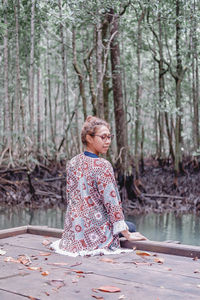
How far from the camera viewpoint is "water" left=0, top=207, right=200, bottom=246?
6.68 metres

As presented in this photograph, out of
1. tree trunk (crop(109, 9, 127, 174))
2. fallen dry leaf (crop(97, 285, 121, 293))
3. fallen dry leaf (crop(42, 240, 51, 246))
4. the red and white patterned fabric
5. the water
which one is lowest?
the water

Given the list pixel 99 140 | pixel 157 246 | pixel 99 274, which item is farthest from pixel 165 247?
pixel 99 140

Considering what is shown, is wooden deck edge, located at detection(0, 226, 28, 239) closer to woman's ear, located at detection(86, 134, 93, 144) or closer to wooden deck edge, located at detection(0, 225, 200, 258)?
wooden deck edge, located at detection(0, 225, 200, 258)

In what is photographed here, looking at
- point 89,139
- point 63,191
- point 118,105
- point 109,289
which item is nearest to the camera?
point 109,289

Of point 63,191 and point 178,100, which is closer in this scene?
point 63,191

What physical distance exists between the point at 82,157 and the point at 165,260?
2.78 feet

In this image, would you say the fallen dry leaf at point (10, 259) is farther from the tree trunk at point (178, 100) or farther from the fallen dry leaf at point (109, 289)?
the tree trunk at point (178, 100)

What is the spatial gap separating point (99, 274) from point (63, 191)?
312 inches

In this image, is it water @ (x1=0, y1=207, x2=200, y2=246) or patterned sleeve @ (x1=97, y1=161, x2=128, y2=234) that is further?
water @ (x1=0, y1=207, x2=200, y2=246)

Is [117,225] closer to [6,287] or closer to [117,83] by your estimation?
[6,287]

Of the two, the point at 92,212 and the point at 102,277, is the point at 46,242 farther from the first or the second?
the point at 102,277

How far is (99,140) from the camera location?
3.05m

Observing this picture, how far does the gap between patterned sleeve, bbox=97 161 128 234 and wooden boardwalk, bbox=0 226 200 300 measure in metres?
0.19

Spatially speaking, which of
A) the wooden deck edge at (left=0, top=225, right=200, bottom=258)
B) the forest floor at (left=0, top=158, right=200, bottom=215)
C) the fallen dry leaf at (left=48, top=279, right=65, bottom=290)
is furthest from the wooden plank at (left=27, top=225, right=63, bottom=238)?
the forest floor at (left=0, top=158, right=200, bottom=215)
